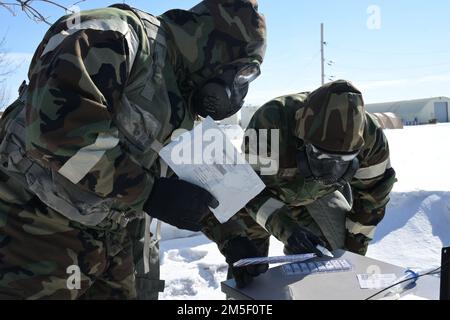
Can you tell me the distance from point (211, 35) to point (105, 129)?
510 mm

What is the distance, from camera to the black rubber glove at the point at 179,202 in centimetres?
122

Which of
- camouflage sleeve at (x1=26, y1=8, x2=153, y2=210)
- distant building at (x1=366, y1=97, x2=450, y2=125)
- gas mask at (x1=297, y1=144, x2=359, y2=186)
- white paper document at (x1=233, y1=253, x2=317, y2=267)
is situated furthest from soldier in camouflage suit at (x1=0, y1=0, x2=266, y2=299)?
distant building at (x1=366, y1=97, x2=450, y2=125)

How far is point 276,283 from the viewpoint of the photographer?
1.39 m

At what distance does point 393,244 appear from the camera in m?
4.18

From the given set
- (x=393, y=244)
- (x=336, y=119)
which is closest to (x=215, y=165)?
(x=336, y=119)

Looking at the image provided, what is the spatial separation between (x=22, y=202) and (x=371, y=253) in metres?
3.37

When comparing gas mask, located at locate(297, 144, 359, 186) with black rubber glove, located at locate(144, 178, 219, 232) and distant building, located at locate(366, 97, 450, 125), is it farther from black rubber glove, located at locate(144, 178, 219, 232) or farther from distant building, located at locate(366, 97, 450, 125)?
distant building, located at locate(366, 97, 450, 125)

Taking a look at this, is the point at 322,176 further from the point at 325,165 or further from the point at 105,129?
the point at 105,129

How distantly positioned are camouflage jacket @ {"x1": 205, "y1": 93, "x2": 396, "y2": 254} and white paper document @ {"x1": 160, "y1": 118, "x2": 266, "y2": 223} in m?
1.05

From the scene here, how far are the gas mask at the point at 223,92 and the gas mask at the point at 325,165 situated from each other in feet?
2.63
